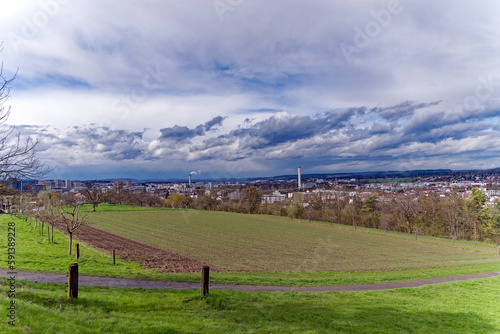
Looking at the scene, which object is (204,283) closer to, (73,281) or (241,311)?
(241,311)

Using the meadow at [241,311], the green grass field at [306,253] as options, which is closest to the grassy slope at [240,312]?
the meadow at [241,311]

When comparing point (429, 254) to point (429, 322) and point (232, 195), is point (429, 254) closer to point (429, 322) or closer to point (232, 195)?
point (429, 322)

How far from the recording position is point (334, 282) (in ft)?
60.5

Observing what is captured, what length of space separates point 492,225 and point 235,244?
57.4 m

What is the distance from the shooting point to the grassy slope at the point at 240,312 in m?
8.20

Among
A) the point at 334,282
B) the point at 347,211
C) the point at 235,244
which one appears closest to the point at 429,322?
the point at 334,282

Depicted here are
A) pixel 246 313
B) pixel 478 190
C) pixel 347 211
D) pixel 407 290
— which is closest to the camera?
pixel 246 313

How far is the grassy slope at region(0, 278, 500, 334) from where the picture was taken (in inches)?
323

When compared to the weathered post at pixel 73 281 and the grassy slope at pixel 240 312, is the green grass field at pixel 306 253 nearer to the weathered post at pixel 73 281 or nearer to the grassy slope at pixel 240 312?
the grassy slope at pixel 240 312

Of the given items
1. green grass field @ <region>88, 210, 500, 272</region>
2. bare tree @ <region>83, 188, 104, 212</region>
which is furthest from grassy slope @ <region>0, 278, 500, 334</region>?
bare tree @ <region>83, 188, 104, 212</region>

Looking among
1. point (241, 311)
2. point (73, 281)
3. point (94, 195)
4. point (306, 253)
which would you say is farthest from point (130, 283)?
point (94, 195)

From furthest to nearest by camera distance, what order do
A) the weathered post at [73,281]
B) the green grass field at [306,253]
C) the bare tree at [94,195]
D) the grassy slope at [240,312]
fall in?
the bare tree at [94,195], the green grass field at [306,253], the weathered post at [73,281], the grassy slope at [240,312]

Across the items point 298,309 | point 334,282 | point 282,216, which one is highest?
point 298,309

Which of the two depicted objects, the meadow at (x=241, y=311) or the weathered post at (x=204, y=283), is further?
the weathered post at (x=204, y=283)
